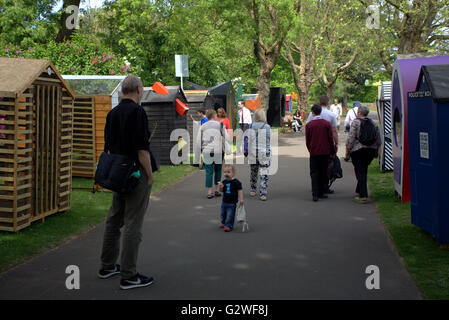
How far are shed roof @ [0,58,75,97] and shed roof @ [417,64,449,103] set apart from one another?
5217 millimetres

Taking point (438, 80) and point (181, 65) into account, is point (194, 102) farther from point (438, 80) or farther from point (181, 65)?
point (438, 80)

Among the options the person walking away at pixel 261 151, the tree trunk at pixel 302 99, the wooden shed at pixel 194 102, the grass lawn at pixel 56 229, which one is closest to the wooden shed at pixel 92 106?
the grass lawn at pixel 56 229

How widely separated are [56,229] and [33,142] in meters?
1.35

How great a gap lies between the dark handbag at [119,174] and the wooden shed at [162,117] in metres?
11.6

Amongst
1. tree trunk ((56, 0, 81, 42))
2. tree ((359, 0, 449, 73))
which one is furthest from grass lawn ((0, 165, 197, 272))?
tree trunk ((56, 0, 81, 42))

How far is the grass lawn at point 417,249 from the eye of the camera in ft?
18.4

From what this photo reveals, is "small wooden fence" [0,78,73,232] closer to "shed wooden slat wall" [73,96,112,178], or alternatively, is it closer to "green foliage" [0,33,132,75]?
"shed wooden slat wall" [73,96,112,178]

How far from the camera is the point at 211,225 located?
869 cm

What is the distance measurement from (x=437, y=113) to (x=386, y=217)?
2.74m

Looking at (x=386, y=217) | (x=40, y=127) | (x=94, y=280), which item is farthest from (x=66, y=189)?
(x=386, y=217)

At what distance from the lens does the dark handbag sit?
535cm

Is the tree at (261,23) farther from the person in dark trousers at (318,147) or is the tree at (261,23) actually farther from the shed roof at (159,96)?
the person in dark trousers at (318,147)

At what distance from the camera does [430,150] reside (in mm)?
7246

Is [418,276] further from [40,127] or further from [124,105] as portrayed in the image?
[40,127]
